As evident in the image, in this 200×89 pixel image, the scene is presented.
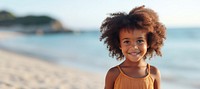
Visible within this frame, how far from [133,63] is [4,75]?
14.7 feet

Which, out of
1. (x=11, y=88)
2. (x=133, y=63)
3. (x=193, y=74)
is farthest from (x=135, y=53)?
(x=193, y=74)

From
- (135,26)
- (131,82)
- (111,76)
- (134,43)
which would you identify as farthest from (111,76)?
(135,26)

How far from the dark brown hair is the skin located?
5cm

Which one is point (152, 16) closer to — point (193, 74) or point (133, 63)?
point (133, 63)

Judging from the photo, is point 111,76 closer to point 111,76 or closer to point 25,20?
point 111,76

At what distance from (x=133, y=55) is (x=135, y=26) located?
0.73 ft

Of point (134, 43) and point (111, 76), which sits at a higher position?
point (134, 43)

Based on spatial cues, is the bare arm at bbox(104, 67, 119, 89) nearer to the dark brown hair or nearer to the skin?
the skin

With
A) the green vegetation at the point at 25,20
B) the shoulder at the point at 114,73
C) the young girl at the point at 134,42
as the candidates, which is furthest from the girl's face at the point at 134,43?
the green vegetation at the point at 25,20

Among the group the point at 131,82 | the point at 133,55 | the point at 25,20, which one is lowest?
the point at 131,82

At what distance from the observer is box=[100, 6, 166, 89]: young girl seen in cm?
277

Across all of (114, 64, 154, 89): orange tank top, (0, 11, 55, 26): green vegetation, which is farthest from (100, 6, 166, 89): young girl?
(0, 11, 55, 26): green vegetation

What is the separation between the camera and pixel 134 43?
2.77 metres

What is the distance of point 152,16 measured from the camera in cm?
287
